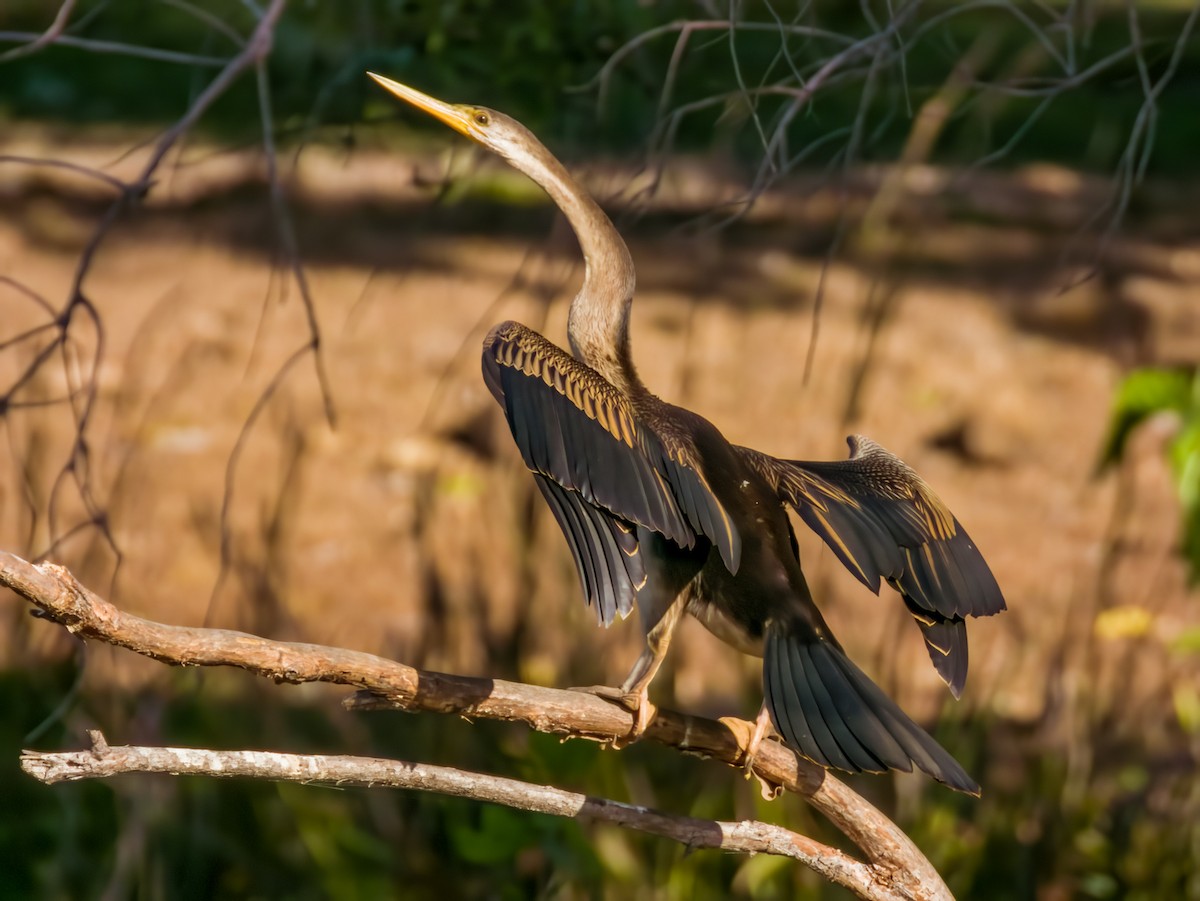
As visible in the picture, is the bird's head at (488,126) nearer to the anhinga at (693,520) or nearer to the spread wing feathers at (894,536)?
the anhinga at (693,520)

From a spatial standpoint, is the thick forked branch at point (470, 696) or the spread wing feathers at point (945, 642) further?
the spread wing feathers at point (945, 642)

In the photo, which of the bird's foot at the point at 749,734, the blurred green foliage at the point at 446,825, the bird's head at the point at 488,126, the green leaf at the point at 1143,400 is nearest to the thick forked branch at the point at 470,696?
the bird's foot at the point at 749,734

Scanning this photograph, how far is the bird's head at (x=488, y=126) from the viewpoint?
219 cm

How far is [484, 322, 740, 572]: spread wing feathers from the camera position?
1.96m

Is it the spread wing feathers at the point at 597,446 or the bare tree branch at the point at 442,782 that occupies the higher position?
the spread wing feathers at the point at 597,446

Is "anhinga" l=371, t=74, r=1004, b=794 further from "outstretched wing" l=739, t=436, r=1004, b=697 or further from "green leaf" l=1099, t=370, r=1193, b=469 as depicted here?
"green leaf" l=1099, t=370, r=1193, b=469

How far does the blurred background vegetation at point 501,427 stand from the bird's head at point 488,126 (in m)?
0.25

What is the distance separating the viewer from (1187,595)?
4.49 meters

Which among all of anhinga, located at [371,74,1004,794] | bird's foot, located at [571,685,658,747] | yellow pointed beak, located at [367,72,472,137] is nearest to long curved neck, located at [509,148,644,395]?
anhinga, located at [371,74,1004,794]

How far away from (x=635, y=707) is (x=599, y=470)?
1.11ft

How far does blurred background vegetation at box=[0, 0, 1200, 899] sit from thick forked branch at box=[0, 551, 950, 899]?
687 millimetres

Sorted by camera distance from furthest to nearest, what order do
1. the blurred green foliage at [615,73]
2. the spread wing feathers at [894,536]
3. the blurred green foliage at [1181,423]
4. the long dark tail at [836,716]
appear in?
1. the blurred green foliage at [1181,423]
2. the blurred green foliage at [615,73]
3. the spread wing feathers at [894,536]
4. the long dark tail at [836,716]

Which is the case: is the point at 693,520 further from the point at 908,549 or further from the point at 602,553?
the point at 908,549

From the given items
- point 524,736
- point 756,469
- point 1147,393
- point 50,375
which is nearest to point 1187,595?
point 1147,393
